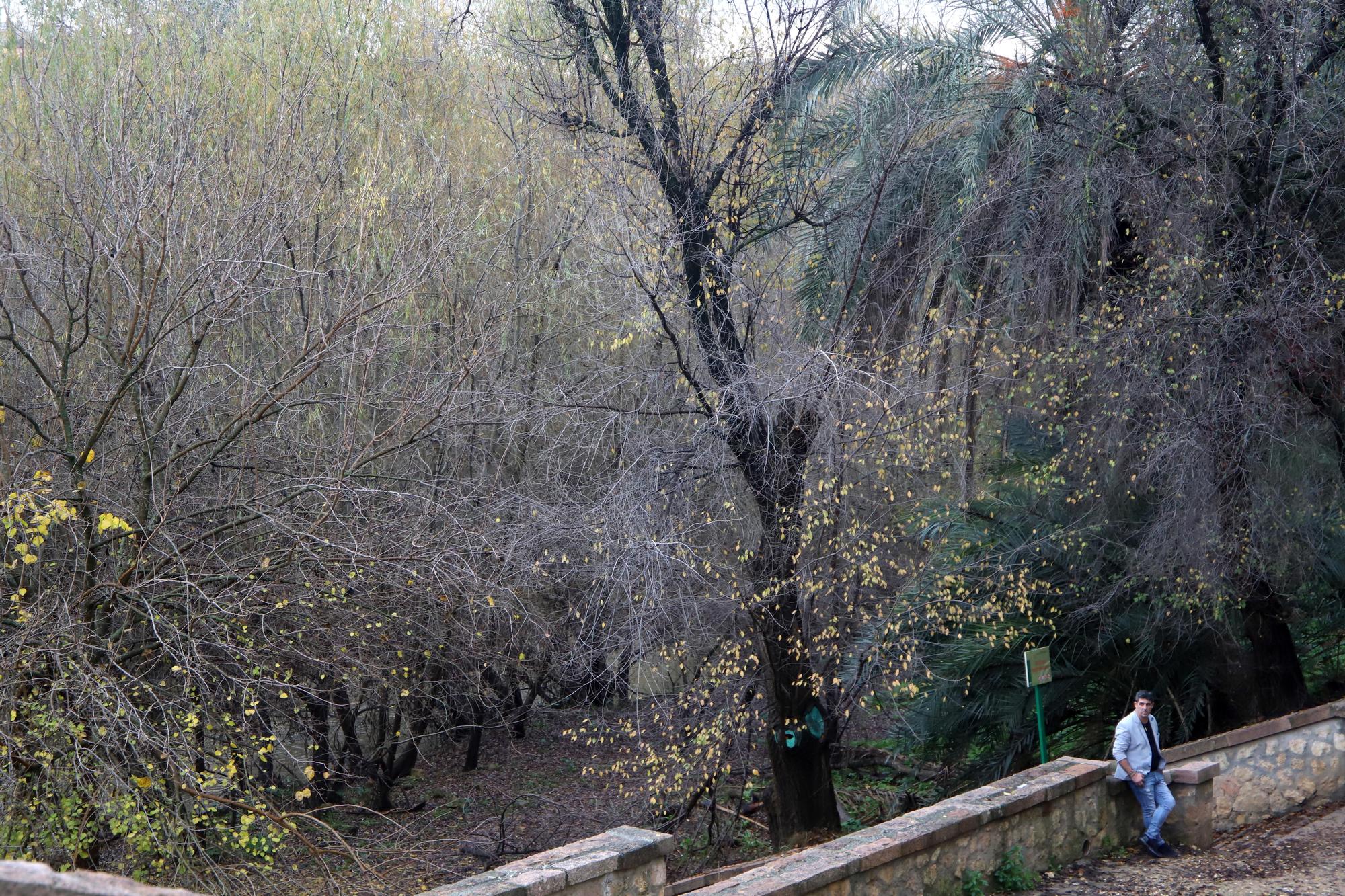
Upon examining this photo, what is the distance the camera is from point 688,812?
13.1 m

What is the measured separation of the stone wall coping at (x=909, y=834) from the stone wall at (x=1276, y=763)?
1.50 m

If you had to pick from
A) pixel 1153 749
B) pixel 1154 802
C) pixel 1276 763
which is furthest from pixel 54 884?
pixel 1276 763

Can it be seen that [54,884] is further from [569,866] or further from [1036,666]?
[1036,666]

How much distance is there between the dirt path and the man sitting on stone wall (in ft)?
0.52

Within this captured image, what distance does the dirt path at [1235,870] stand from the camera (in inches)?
277

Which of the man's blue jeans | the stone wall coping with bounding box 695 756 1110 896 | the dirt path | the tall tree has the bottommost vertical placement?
the dirt path

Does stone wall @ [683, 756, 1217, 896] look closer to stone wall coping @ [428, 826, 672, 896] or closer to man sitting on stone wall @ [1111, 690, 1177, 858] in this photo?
man sitting on stone wall @ [1111, 690, 1177, 858]

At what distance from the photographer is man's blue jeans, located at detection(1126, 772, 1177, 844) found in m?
7.80

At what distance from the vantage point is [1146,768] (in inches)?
306

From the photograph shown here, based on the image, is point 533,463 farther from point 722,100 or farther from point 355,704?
point 722,100

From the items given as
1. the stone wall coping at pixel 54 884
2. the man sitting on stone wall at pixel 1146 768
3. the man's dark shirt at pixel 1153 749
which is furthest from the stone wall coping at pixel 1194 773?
the stone wall coping at pixel 54 884

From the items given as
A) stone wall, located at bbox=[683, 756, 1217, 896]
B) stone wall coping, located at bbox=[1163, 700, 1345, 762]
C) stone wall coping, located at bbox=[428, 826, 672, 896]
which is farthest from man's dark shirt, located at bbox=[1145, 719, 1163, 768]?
stone wall coping, located at bbox=[428, 826, 672, 896]

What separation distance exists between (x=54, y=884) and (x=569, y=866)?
3536 mm

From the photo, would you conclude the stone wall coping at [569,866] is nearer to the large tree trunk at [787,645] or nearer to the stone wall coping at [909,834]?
the stone wall coping at [909,834]
